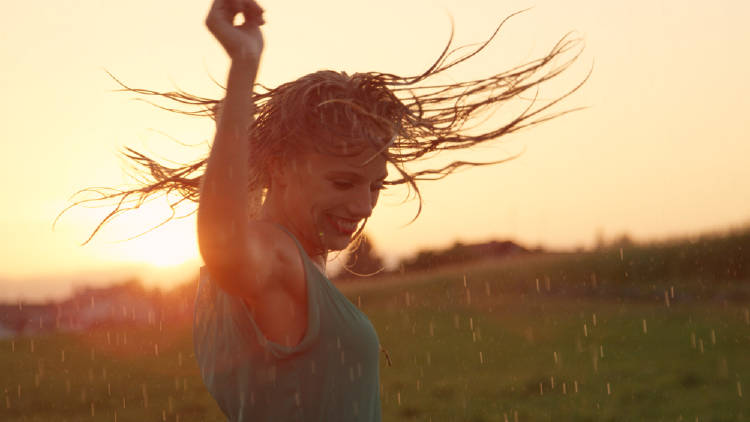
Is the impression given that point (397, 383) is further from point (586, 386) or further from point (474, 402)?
point (586, 386)

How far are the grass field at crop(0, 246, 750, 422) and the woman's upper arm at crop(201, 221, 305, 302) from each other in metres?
7.00

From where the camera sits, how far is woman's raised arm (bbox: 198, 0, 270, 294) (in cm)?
187

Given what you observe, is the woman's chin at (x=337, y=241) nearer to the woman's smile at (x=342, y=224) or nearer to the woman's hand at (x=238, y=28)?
the woman's smile at (x=342, y=224)

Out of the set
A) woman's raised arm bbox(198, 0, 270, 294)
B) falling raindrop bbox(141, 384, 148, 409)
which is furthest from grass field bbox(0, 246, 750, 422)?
woman's raised arm bbox(198, 0, 270, 294)

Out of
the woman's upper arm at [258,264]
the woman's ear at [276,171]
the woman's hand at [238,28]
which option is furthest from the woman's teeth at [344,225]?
the woman's hand at [238,28]

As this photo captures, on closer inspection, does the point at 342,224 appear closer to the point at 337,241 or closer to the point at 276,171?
the point at 337,241

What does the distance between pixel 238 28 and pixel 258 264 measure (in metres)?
0.62

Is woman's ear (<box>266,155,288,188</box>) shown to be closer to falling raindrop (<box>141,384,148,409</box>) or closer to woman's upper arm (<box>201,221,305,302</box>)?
woman's upper arm (<box>201,221,305,302</box>)

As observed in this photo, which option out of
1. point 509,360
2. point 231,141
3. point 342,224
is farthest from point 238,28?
point 509,360

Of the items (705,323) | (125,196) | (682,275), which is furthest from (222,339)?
(682,275)

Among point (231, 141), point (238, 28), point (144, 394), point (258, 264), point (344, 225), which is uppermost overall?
point (238, 28)

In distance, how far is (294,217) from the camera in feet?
8.58

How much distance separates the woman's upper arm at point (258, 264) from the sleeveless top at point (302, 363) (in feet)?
0.19

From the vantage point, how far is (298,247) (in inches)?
93.1
